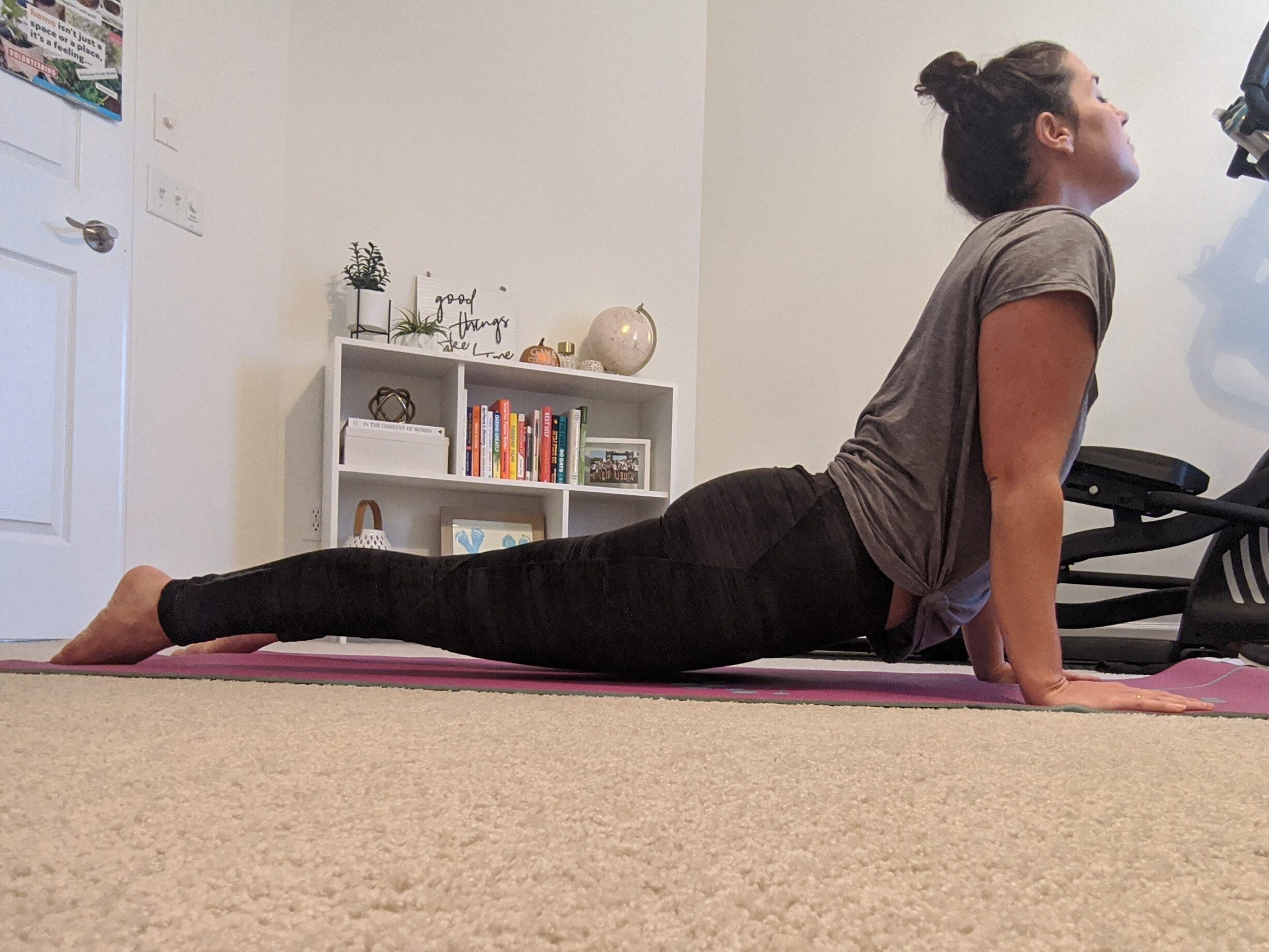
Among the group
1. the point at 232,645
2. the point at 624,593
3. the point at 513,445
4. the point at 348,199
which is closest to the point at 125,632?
the point at 232,645

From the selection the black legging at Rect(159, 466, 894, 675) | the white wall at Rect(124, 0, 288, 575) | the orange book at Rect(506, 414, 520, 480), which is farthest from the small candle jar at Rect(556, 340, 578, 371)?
the black legging at Rect(159, 466, 894, 675)

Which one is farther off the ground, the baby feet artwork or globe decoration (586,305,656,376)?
globe decoration (586,305,656,376)

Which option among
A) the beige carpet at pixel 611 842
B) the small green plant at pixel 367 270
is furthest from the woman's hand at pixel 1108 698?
the small green plant at pixel 367 270

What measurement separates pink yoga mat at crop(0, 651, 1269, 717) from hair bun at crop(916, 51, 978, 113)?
817mm

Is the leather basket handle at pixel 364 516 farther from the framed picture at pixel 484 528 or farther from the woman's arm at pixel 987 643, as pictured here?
the woman's arm at pixel 987 643

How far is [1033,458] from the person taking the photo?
0.99 meters

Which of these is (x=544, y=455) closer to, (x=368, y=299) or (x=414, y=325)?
(x=414, y=325)

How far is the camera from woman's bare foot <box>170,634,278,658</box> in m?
1.42

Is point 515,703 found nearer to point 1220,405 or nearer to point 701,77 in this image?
point 1220,405

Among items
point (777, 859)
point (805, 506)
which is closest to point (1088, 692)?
point (805, 506)

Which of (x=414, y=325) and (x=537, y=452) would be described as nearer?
(x=414, y=325)

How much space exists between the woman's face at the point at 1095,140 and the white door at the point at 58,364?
2.22 m

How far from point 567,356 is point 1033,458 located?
2.49 m

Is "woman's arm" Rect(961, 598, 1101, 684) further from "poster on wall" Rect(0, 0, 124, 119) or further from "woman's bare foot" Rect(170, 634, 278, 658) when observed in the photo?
"poster on wall" Rect(0, 0, 124, 119)
